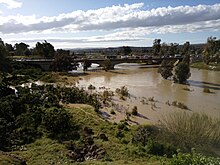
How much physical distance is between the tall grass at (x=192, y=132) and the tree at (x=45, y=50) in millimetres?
69692

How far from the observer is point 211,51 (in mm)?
102188

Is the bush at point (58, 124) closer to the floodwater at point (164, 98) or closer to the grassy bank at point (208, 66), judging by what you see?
the floodwater at point (164, 98)

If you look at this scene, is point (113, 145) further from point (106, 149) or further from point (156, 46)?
point (156, 46)

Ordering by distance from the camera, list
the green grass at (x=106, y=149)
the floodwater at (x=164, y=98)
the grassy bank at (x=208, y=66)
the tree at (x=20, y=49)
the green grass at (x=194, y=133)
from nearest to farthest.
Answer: the green grass at (x=106, y=149) < the green grass at (x=194, y=133) < the floodwater at (x=164, y=98) < the grassy bank at (x=208, y=66) < the tree at (x=20, y=49)

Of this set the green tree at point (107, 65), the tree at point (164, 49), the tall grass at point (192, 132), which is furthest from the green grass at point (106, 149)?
the tree at point (164, 49)

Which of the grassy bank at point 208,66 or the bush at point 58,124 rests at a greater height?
the bush at point 58,124

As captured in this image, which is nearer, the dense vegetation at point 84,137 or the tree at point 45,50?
the dense vegetation at point 84,137

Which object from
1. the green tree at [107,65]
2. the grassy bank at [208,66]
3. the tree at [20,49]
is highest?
the tree at [20,49]

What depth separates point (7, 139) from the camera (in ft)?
61.0

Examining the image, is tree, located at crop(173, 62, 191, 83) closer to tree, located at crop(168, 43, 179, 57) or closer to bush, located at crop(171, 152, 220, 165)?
bush, located at crop(171, 152, 220, 165)

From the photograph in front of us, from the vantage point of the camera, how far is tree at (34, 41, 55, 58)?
89.8m

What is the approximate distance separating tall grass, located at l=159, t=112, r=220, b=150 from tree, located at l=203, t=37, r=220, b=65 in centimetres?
7369

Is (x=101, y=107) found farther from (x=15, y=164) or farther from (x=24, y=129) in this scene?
(x=15, y=164)

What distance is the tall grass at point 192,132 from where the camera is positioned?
19.8m
